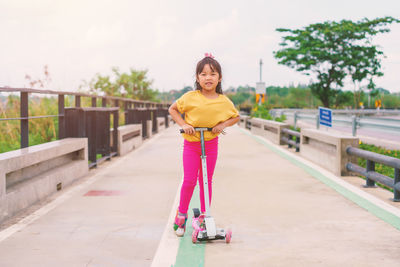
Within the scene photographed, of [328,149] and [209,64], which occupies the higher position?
[209,64]

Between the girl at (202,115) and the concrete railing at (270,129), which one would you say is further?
the concrete railing at (270,129)

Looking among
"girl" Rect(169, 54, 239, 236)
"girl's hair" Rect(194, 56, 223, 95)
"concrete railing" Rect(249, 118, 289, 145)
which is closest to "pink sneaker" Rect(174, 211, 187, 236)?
"girl" Rect(169, 54, 239, 236)

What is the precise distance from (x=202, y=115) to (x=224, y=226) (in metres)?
1.31

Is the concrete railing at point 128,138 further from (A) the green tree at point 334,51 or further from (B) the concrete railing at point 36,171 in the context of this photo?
(A) the green tree at point 334,51

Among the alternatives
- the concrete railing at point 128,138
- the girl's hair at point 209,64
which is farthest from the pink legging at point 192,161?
the concrete railing at point 128,138

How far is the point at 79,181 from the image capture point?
8805 millimetres

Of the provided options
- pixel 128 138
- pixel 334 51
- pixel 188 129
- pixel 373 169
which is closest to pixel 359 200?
pixel 373 169

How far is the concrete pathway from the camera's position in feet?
14.7

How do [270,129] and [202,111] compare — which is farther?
[270,129]

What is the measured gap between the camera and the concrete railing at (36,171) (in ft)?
19.3

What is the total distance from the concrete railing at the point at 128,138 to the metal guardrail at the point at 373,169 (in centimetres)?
594

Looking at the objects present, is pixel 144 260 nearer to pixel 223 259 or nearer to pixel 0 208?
pixel 223 259

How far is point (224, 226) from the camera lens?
18.4 feet

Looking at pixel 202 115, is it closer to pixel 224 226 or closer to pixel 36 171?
pixel 224 226
